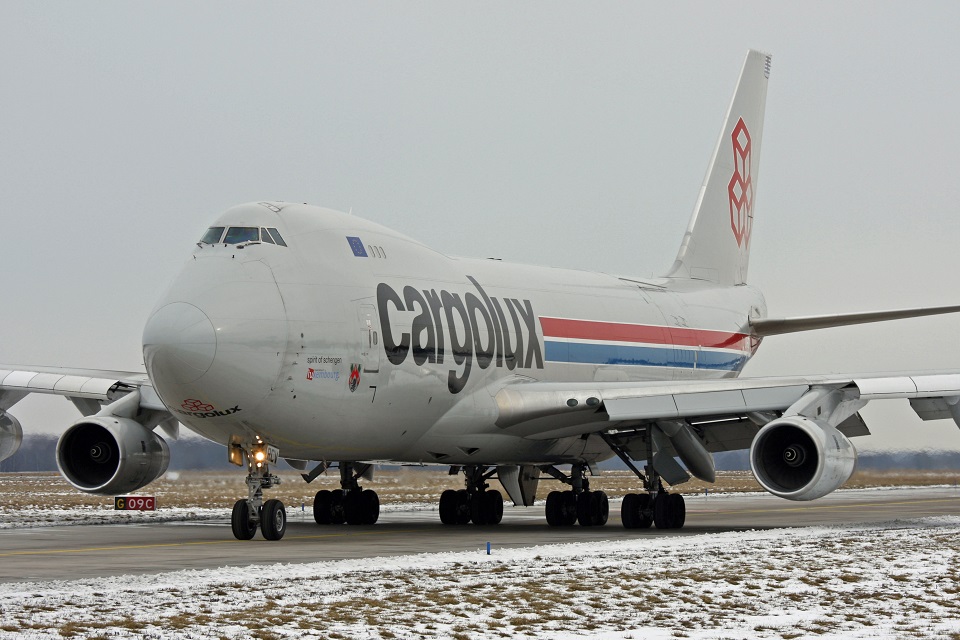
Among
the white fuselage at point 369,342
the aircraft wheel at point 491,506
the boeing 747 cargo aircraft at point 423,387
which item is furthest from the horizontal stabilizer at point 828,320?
the aircraft wheel at point 491,506

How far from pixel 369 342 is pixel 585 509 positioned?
23.3ft

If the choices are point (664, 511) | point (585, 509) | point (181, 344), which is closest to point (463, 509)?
point (585, 509)

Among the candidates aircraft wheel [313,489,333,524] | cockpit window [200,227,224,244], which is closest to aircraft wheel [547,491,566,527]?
aircraft wheel [313,489,333,524]

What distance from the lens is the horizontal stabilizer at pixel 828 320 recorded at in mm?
25312

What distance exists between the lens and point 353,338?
18.8m

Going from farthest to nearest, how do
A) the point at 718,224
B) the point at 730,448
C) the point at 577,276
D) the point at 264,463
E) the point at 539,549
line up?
the point at 718,224 → the point at 577,276 → the point at 730,448 → the point at 264,463 → the point at 539,549

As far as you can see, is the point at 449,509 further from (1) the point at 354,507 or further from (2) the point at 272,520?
(2) the point at 272,520

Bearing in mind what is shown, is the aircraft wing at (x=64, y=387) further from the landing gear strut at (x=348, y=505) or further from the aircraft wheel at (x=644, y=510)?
the aircraft wheel at (x=644, y=510)

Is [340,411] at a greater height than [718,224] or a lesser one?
lesser

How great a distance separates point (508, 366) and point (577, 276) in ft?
14.3

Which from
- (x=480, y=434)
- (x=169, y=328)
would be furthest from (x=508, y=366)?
(x=169, y=328)

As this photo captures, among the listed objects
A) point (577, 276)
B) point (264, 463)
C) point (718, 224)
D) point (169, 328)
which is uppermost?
point (718, 224)

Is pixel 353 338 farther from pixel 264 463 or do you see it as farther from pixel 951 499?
pixel 951 499

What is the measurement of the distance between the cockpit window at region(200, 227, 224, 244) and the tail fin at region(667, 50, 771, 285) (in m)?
14.1
